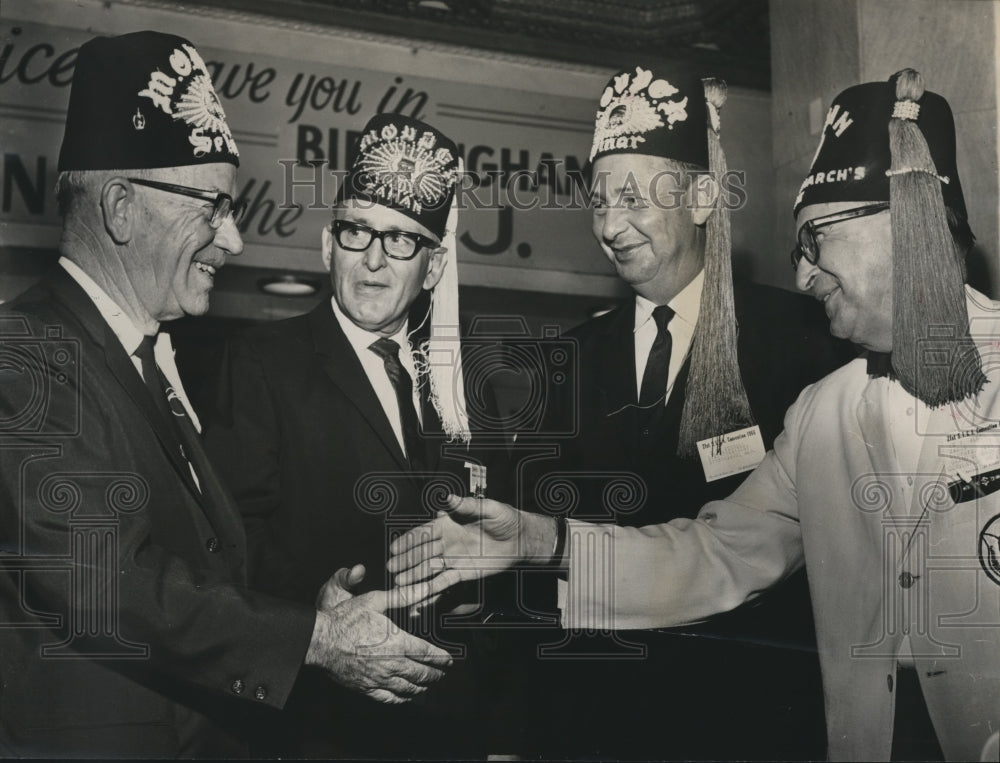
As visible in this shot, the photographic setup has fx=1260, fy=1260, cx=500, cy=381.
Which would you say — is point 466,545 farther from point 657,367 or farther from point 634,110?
point 634,110

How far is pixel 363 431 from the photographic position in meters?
3.67

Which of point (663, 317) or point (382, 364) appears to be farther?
point (663, 317)

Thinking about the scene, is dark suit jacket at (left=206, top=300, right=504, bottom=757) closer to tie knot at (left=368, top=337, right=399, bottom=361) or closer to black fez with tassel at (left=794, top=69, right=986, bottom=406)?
tie knot at (left=368, top=337, right=399, bottom=361)

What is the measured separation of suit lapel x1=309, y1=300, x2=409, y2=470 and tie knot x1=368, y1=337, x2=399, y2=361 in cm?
6

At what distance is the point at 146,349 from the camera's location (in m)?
3.56

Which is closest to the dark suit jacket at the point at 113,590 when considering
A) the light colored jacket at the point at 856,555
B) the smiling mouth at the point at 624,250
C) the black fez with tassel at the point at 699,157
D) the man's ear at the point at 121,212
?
the man's ear at the point at 121,212

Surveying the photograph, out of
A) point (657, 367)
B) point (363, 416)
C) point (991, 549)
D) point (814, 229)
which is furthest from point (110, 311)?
point (991, 549)

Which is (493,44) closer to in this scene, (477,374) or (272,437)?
(477,374)

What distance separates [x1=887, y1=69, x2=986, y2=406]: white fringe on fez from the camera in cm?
378

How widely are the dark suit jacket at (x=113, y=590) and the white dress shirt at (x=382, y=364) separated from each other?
0.58 metres

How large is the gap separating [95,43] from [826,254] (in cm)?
229

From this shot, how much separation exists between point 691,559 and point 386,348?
1.10 metres

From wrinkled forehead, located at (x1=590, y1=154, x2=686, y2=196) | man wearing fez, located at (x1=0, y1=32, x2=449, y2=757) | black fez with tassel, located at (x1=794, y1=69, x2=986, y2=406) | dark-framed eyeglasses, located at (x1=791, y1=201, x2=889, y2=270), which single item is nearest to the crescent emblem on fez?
black fez with tassel, located at (x1=794, y1=69, x2=986, y2=406)

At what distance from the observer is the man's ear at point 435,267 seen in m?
3.79
